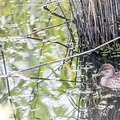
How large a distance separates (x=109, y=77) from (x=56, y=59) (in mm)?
1071

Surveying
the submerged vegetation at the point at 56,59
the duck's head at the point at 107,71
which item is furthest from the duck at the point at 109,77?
the submerged vegetation at the point at 56,59

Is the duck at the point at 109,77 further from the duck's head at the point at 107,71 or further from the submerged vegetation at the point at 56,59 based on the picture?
the submerged vegetation at the point at 56,59

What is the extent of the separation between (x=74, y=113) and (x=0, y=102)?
0.95 meters

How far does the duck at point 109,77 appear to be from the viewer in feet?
15.6

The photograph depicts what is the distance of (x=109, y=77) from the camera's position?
16.1ft

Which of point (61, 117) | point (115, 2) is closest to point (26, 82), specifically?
point (61, 117)

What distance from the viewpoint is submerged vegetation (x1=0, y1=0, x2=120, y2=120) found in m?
4.22

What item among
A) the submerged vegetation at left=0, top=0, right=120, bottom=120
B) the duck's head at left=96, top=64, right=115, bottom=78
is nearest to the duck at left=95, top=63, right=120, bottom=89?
the duck's head at left=96, top=64, right=115, bottom=78

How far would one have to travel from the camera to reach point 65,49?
606 centimetres

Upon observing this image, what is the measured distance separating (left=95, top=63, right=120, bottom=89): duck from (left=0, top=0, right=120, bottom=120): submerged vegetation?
0.56 ft

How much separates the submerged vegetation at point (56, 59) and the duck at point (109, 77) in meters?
0.17

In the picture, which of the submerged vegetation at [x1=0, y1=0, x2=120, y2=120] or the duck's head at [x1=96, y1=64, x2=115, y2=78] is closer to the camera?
the submerged vegetation at [x1=0, y1=0, x2=120, y2=120]

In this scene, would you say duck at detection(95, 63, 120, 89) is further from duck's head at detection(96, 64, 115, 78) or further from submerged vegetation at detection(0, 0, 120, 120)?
submerged vegetation at detection(0, 0, 120, 120)

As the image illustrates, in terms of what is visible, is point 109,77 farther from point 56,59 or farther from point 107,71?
point 56,59
